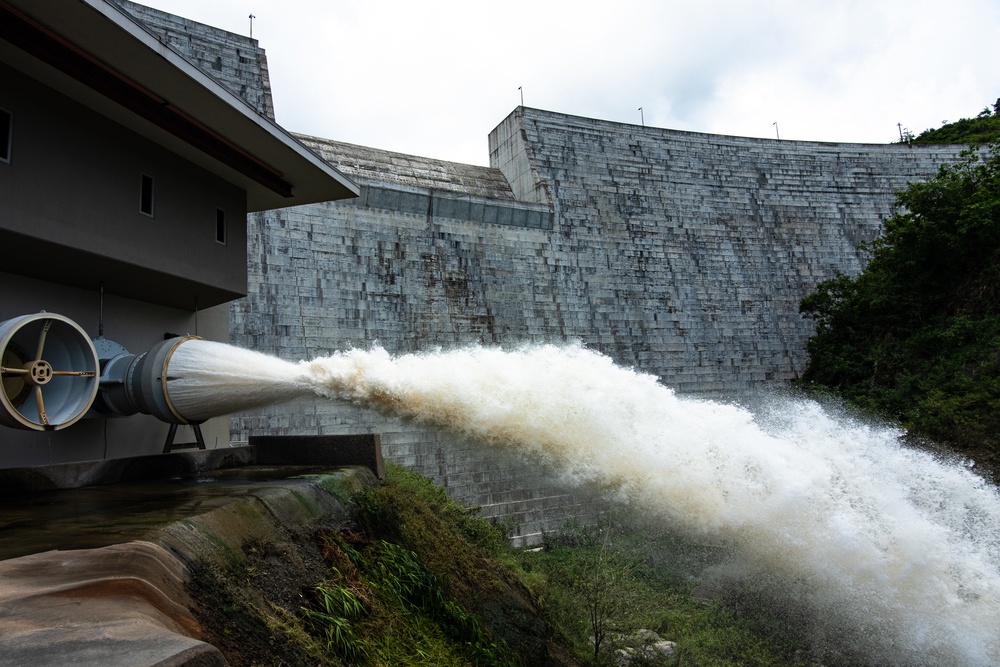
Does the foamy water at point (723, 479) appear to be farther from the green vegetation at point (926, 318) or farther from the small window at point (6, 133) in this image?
the green vegetation at point (926, 318)

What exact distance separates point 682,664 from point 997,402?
14.6 metres

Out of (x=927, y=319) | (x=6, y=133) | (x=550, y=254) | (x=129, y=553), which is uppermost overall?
(x=550, y=254)

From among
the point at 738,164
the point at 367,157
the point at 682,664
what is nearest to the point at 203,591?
the point at 682,664

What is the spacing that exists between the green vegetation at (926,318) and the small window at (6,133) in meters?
22.0

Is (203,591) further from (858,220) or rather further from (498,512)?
(858,220)

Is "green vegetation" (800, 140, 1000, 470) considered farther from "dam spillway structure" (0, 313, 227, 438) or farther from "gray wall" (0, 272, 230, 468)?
"dam spillway structure" (0, 313, 227, 438)

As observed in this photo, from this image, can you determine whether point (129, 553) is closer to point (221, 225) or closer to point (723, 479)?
point (723, 479)

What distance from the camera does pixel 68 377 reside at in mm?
9203

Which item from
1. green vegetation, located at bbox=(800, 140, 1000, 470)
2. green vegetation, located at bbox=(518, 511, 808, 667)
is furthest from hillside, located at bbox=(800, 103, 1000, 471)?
green vegetation, located at bbox=(518, 511, 808, 667)

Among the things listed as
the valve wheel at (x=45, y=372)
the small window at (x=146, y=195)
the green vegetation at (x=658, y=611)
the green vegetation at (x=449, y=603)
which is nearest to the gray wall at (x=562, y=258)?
the green vegetation at (x=658, y=611)

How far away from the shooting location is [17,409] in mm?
8562

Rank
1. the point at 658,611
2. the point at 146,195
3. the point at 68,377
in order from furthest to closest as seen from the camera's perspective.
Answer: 1. the point at 658,611
2. the point at 146,195
3. the point at 68,377

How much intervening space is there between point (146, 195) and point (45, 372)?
3.02 meters

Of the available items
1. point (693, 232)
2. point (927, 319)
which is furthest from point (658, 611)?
point (927, 319)
